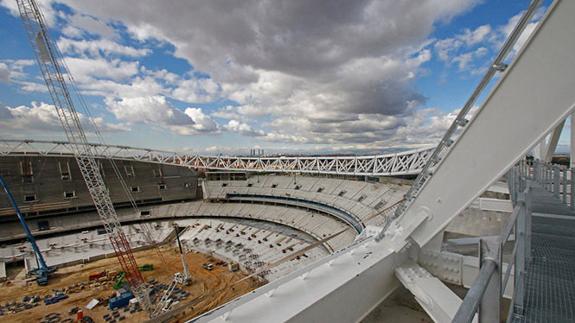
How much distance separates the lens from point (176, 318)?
20.1 metres

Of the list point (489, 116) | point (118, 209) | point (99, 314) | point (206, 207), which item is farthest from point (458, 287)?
point (118, 209)

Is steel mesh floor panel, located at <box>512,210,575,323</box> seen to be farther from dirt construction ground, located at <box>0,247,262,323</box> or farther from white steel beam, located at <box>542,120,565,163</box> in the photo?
dirt construction ground, located at <box>0,247,262,323</box>

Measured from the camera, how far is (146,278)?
2758cm

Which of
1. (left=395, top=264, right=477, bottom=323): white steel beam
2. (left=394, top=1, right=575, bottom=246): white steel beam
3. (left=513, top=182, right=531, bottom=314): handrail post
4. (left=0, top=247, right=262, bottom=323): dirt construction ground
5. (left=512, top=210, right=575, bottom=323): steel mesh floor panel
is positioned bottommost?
(left=0, top=247, right=262, bottom=323): dirt construction ground

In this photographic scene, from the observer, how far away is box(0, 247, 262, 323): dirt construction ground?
21156 mm

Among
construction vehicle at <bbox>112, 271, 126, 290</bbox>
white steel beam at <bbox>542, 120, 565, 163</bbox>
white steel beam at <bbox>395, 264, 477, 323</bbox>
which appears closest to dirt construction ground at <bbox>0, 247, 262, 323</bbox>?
construction vehicle at <bbox>112, 271, 126, 290</bbox>

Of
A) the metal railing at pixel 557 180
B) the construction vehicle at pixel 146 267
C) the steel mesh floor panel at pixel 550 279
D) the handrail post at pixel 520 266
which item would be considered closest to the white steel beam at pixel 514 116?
the handrail post at pixel 520 266

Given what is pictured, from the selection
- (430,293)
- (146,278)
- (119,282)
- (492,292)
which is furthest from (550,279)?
(119,282)

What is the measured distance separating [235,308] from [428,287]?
11.8 ft

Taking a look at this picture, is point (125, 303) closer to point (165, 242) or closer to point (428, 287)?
point (165, 242)

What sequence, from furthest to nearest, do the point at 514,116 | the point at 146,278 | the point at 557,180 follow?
1. the point at 146,278
2. the point at 557,180
3. the point at 514,116

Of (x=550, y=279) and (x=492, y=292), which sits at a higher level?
(x=492, y=292)

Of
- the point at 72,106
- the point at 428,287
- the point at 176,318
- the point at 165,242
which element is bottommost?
the point at 176,318

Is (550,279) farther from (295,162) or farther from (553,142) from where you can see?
(295,162)
